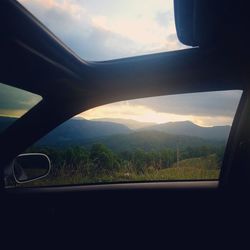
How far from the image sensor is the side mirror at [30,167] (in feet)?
9.10

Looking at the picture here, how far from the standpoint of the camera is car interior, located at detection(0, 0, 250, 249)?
6.82ft

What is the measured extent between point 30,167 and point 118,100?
3.32ft

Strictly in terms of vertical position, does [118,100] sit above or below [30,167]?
above

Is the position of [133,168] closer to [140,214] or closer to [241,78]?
[140,214]

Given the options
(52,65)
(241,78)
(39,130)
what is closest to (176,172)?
(241,78)

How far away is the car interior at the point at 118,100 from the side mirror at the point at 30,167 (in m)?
0.06

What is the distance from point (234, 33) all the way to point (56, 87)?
1.44 meters

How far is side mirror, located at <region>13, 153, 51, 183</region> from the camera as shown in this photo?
109 inches

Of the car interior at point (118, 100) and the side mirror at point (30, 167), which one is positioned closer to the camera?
the car interior at point (118, 100)

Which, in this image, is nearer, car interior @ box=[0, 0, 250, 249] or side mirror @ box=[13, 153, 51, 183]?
car interior @ box=[0, 0, 250, 249]

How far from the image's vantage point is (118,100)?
2.95 meters

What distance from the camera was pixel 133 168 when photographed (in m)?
6.00

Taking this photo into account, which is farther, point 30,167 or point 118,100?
point 118,100

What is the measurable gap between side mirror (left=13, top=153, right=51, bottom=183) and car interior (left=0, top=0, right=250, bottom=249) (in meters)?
0.06
